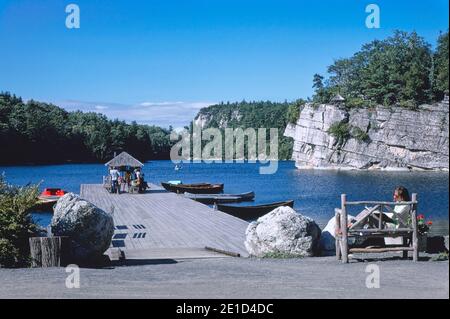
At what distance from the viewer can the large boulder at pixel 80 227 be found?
1293cm

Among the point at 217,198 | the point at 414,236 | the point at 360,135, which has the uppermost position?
the point at 360,135

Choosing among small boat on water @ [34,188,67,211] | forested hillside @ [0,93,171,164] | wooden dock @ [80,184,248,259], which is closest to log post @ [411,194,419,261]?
wooden dock @ [80,184,248,259]

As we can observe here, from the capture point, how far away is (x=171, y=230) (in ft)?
70.5

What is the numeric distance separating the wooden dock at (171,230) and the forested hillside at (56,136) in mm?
101698

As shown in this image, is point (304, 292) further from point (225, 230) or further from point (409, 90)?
point (409, 90)

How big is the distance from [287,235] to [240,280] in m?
3.67

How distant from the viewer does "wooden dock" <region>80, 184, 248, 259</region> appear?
16188mm

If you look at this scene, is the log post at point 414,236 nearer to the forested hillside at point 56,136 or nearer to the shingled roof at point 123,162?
the shingled roof at point 123,162

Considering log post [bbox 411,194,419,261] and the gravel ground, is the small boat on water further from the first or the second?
log post [bbox 411,194,419,261]

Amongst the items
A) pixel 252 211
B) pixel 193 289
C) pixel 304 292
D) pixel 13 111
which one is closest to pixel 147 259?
pixel 193 289

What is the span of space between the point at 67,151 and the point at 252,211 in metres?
123

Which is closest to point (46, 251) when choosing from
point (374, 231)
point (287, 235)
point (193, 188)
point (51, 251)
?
point (51, 251)

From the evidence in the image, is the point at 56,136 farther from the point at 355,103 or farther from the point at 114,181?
the point at 114,181
